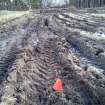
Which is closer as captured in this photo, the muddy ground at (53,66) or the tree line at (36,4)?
the muddy ground at (53,66)

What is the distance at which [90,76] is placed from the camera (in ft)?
19.4

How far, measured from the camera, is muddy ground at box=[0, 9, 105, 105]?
17.3ft

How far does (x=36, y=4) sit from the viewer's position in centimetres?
2262

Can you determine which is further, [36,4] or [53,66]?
[36,4]

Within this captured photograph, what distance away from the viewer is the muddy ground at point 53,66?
17.3ft

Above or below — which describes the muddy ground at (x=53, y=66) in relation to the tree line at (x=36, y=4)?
above

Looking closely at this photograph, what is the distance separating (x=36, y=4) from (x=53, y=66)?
1637 cm

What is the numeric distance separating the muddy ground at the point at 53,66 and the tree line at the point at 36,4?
10804 millimetres

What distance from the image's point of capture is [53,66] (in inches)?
261

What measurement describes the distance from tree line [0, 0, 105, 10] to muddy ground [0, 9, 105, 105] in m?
10.8

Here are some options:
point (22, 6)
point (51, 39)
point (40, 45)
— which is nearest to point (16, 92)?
point (40, 45)

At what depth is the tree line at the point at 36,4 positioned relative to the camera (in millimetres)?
21256

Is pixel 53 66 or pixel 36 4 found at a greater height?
pixel 53 66

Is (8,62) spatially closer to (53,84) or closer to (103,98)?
(53,84)
